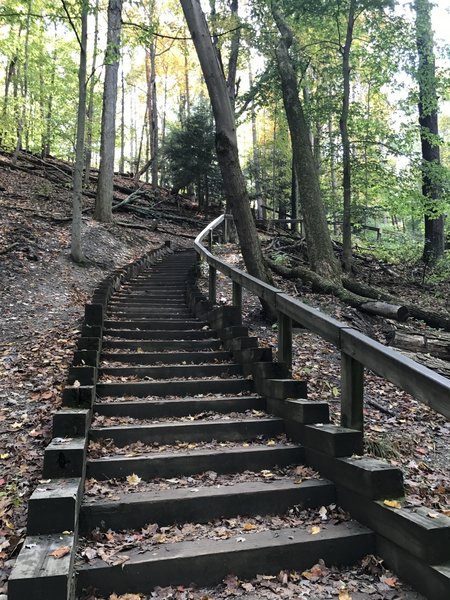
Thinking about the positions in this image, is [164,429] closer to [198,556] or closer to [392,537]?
[198,556]

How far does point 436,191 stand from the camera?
14.7m

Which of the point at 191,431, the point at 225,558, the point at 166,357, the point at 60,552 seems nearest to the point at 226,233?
the point at 166,357

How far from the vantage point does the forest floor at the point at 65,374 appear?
3016 millimetres

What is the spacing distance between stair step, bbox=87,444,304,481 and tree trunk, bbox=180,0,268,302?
4.60 metres

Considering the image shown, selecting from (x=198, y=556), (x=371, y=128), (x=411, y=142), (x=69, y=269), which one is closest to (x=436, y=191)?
(x=411, y=142)

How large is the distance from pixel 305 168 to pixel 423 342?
545 centimetres

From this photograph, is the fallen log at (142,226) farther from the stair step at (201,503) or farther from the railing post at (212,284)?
the stair step at (201,503)

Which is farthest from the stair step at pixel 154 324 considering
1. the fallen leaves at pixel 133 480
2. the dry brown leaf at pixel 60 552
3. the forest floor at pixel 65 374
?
the dry brown leaf at pixel 60 552

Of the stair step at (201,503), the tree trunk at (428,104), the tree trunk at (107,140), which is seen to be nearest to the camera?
the stair step at (201,503)

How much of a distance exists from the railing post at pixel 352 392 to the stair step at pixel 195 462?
56 centimetres

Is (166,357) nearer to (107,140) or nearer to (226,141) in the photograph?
(226,141)

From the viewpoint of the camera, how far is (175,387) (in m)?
5.28

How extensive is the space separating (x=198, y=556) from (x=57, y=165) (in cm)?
2458

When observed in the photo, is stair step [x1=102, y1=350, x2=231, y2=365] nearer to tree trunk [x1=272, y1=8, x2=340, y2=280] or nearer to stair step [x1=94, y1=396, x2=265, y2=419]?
stair step [x1=94, y1=396, x2=265, y2=419]
